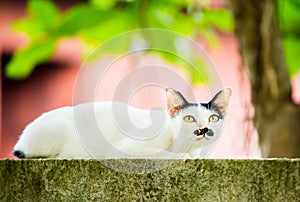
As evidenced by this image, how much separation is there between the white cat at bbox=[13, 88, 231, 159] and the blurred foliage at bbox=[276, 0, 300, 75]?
646 millimetres

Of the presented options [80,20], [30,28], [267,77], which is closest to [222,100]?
[267,77]

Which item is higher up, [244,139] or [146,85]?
[244,139]

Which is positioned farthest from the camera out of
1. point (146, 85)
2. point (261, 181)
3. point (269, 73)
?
point (269, 73)

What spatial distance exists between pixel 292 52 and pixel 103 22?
39 centimetres

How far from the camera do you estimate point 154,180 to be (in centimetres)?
65

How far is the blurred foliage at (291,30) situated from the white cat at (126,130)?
65 cm

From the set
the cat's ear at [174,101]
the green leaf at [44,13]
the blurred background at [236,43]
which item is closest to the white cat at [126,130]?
the cat's ear at [174,101]

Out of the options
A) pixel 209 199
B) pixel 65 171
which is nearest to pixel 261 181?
pixel 209 199

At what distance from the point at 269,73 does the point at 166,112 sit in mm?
493

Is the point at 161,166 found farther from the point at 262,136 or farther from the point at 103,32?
the point at 103,32

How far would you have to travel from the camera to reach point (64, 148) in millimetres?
711

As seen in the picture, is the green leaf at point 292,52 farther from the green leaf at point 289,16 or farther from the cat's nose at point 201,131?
the cat's nose at point 201,131

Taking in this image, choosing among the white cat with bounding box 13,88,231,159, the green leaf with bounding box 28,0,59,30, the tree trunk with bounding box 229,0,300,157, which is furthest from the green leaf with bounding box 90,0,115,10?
the white cat with bounding box 13,88,231,159

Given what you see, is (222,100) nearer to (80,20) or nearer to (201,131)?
(201,131)
